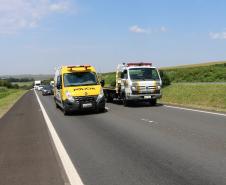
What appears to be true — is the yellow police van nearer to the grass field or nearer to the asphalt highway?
the grass field

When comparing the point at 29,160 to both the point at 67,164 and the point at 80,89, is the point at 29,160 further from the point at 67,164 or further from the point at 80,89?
the point at 80,89

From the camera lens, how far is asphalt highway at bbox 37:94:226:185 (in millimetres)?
6930

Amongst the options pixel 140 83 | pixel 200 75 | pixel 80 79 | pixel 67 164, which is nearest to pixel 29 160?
pixel 67 164

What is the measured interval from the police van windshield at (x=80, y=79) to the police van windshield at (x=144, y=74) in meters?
2.94

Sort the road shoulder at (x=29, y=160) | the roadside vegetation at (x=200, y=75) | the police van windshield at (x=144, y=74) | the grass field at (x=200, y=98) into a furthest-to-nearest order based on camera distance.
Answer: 1. the roadside vegetation at (x=200, y=75)
2. the police van windshield at (x=144, y=74)
3. the grass field at (x=200, y=98)
4. the road shoulder at (x=29, y=160)

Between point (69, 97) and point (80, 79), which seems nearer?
point (69, 97)

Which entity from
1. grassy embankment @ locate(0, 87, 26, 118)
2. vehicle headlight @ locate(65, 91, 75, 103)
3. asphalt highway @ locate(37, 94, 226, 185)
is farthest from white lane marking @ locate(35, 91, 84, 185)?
grassy embankment @ locate(0, 87, 26, 118)

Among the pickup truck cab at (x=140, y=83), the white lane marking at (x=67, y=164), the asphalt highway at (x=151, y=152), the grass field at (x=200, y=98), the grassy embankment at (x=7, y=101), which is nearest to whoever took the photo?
the asphalt highway at (x=151, y=152)

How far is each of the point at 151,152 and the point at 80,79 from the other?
1293 centimetres

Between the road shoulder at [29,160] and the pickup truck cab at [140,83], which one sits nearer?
the road shoulder at [29,160]

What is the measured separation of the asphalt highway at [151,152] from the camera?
6930 millimetres

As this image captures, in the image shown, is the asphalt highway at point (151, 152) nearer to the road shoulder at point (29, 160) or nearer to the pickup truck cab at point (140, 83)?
the road shoulder at point (29, 160)

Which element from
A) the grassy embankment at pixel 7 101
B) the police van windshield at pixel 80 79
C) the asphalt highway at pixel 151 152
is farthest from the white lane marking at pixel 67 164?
the grassy embankment at pixel 7 101

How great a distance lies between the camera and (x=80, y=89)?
68.5ft
